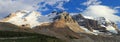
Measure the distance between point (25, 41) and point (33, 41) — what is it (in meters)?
7.36

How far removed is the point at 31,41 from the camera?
196125mm

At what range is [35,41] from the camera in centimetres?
19900

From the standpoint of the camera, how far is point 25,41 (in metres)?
193

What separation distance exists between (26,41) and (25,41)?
55cm

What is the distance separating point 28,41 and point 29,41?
132 centimetres

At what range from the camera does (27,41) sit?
194625 mm

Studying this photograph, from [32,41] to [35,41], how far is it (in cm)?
176

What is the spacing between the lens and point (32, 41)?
7800 inches

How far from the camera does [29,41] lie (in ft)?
639

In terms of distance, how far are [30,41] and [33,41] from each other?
3.52m

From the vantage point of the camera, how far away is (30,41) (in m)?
196

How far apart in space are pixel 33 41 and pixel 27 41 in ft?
18.8

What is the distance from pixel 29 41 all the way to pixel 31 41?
176 cm
